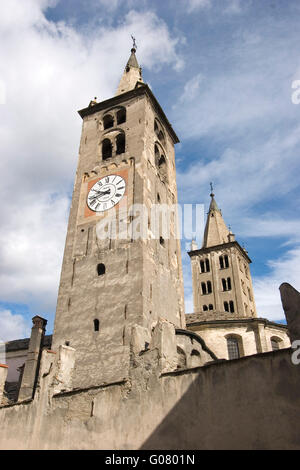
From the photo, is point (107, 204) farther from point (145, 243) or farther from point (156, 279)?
point (156, 279)

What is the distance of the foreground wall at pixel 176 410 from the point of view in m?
7.89

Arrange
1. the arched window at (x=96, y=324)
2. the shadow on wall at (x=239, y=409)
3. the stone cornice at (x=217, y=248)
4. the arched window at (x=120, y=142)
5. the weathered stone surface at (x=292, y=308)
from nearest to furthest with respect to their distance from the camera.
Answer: the shadow on wall at (x=239, y=409)
the weathered stone surface at (x=292, y=308)
the arched window at (x=96, y=324)
the arched window at (x=120, y=142)
the stone cornice at (x=217, y=248)

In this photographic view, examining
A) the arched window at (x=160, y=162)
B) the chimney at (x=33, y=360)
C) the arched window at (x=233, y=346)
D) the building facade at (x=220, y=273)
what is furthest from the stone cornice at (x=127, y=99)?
the building facade at (x=220, y=273)

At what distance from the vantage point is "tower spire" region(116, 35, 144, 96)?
97.4 feet

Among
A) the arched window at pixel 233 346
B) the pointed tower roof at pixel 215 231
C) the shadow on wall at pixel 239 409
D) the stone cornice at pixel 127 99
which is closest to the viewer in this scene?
the shadow on wall at pixel 239 409

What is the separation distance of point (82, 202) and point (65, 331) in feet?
26.2

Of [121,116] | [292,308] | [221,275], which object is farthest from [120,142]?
[221,275]

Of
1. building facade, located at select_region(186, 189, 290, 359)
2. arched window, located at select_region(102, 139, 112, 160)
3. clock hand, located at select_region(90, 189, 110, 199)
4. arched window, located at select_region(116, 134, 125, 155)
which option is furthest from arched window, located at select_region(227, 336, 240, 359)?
arched window, located at select_region(102, 139, 112, 160)

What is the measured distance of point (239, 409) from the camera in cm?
829

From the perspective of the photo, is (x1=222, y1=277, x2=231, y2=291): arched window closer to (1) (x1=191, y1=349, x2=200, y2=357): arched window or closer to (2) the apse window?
(2) the apse window

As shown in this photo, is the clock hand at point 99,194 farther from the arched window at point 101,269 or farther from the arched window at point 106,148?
the arched window at point 101,269

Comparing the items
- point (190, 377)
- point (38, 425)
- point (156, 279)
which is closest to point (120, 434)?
point (190, 377)

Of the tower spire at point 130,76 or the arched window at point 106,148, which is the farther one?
the tower spire at point 130,76

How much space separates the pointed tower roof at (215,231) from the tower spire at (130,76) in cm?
2701
